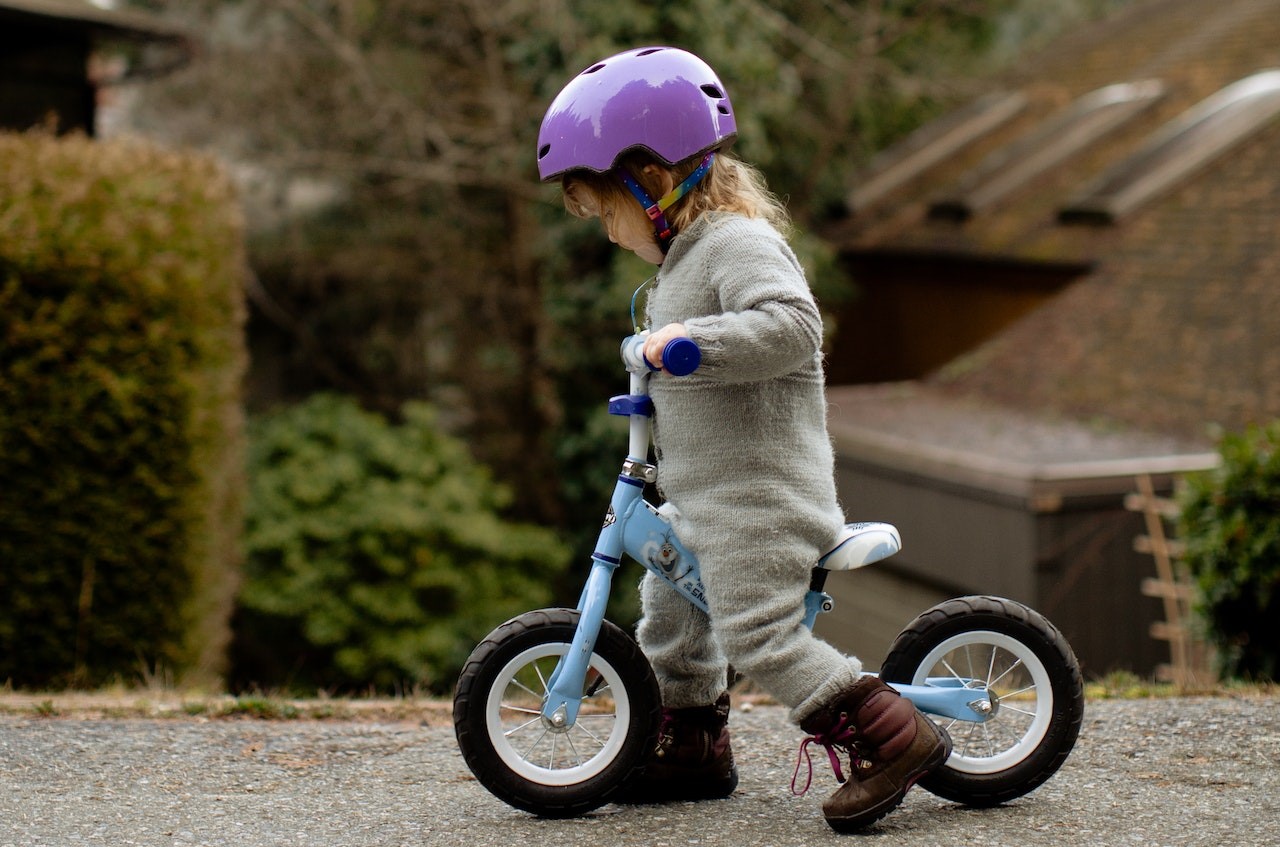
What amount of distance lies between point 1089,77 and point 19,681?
48.2ft

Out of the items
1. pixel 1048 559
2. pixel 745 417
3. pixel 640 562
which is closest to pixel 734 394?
pixel 745 417

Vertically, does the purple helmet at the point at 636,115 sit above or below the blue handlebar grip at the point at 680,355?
above

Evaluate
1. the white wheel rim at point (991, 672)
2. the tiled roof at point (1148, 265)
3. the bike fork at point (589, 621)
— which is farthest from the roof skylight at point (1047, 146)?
the bike fork at point (589, 621)

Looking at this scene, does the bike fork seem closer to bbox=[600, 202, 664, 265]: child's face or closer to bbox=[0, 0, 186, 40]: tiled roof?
bbox=[600, 202, 664, 265]: child's face

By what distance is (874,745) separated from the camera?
278cm

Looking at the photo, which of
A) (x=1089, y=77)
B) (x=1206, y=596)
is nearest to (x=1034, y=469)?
(x=1206, y=596)

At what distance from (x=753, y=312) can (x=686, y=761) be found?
1.04m

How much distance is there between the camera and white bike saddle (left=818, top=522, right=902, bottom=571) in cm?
285

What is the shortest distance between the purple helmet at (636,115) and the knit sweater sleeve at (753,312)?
0.68 feet

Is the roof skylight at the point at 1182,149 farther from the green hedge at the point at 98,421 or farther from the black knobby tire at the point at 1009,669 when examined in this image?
the black knobby tire at the point at 1009,669

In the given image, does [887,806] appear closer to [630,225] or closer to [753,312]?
[753,312]

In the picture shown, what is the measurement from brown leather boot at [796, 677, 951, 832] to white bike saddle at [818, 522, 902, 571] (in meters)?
0.24

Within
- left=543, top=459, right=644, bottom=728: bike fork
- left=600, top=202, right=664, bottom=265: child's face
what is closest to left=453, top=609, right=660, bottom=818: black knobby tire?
left=543, top=459, right=644, bottom=728: bike fork

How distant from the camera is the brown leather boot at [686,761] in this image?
120 inches
